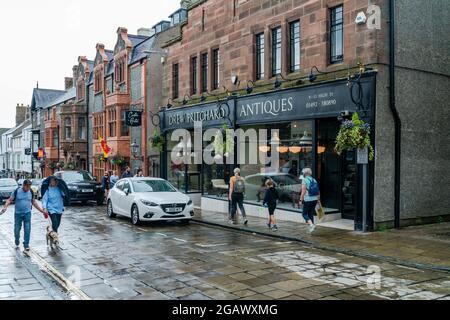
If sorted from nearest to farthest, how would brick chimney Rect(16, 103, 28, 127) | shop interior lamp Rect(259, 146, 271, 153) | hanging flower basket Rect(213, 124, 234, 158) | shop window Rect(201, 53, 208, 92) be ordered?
shop interior lamp Rect(259, 146, 271, 153) → hanging flower basket Rect(213, 124, 234, 158) → shop window Rect(201, 53, 208, 92) → brick chimney Rect(16, 103, 28, 127)

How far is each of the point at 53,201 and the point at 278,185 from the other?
26.5 ft

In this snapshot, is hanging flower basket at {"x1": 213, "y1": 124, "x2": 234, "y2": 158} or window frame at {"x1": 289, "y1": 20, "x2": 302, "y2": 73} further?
hanging flower basket at {"x1": 213, "y1": 124, "x2": 234, "y2": 158}

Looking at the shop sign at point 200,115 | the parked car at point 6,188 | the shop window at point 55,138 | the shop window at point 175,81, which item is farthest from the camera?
the shop window at point 55,138

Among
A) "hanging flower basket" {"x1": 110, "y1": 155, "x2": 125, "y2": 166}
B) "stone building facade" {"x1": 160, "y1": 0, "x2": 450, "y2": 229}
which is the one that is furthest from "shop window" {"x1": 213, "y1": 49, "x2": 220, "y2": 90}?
"hanging flower basket" {"x1": 110, "y1": 155, "x2": 125, "y2": 166}

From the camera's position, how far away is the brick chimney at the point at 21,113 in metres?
75.8

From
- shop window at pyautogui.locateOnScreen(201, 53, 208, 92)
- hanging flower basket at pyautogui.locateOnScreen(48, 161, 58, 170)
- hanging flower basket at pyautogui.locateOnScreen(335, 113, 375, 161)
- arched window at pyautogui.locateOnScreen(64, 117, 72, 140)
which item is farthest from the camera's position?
hanging flower basket at pyautogui.locateOnScreen(48, 161, 58, 170)

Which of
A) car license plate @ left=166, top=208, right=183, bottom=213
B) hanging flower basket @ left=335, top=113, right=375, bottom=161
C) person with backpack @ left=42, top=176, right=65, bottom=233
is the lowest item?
car license plate @ left=166, top=208, right=183, bottom=213

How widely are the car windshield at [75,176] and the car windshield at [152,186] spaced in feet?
30.4

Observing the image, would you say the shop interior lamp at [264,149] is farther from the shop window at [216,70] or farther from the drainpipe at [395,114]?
the drainpipe at [395,114]

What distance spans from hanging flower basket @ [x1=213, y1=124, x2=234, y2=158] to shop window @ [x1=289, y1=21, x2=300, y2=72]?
3.71m

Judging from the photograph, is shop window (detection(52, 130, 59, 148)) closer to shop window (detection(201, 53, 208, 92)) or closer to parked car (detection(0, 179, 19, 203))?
parked car (detection(0, 179, 19, 203))

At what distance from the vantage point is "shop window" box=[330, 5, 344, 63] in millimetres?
14312

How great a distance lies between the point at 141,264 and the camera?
9.30 m

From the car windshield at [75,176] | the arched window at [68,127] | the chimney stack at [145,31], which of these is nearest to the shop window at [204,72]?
the car windshield at [75,176]
